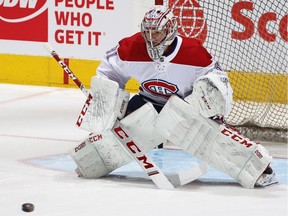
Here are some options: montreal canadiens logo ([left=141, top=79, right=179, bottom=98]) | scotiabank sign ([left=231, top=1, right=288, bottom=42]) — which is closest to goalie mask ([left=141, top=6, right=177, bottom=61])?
montreal canadiens logo ([left=141, top=79, right=179, bottom=98])

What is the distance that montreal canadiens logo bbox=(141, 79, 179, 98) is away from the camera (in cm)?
423

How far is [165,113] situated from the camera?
163 inches

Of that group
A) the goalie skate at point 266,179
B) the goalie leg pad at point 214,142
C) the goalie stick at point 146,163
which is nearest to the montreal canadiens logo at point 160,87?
the goalie leg pad at point 214,142

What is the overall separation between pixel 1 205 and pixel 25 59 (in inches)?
144

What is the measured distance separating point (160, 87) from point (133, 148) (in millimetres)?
305

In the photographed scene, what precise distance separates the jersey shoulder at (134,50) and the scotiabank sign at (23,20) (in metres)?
2.83

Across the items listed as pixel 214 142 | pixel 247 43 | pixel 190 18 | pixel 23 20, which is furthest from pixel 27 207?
pixel 23 20

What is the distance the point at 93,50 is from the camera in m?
6.91

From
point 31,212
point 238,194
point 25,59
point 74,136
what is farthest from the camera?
point 25,59

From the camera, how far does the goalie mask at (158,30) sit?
13.5 ft

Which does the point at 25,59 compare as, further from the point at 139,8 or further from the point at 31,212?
the point at 31,212

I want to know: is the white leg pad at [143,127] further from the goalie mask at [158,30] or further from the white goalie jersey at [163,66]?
the goalie mask at [158,30]

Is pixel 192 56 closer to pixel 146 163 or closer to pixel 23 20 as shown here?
pixel 146 163

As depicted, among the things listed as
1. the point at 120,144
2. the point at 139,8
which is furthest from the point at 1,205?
the point at 139,8
